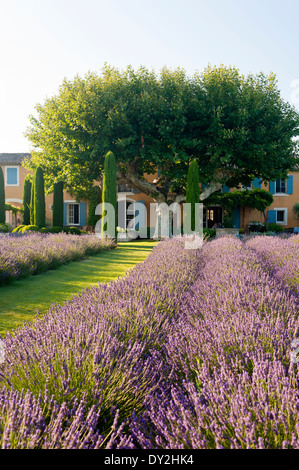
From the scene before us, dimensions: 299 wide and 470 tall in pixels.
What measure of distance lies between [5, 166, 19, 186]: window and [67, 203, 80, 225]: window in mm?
5184

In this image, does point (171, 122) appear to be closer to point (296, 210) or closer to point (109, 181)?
point (109, 181)

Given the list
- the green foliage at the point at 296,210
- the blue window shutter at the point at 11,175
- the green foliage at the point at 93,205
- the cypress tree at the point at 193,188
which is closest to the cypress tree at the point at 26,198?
the blue window shutter at the point at 11,175

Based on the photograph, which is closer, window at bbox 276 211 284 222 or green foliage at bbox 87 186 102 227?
green foliage at bbox 87 186 102 227

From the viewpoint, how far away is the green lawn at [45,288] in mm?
3639

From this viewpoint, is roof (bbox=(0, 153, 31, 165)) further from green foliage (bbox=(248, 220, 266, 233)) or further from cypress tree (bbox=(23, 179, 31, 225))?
green foliage (bbox=(248, 220, 266, 233))

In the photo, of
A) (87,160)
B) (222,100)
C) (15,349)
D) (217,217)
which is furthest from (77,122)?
(15,349)

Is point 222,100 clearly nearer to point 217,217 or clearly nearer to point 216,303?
point 217,217

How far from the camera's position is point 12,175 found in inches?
989

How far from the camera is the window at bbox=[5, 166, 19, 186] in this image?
2509 cm

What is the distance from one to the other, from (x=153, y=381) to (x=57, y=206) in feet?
64.1

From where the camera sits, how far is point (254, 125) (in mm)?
15570

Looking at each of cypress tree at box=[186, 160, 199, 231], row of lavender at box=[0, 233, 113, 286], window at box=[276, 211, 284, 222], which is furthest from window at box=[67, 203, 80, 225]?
window at box=[276, 211, 284, 222]

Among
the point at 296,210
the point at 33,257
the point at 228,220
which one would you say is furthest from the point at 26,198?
the point at 296,210

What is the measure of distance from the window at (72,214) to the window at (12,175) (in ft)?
17.0
